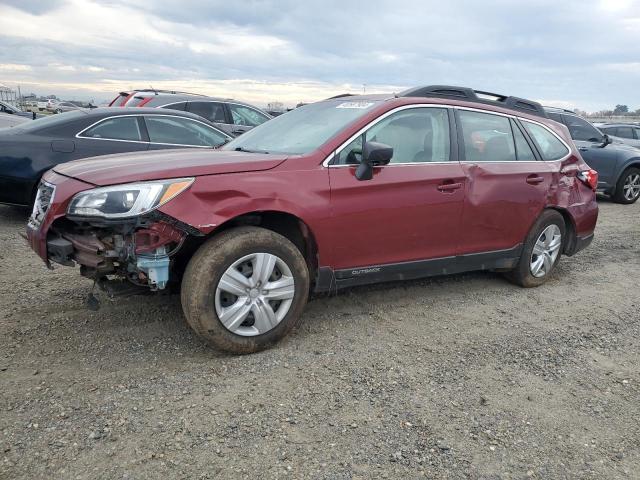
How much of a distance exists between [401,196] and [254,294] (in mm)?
1303

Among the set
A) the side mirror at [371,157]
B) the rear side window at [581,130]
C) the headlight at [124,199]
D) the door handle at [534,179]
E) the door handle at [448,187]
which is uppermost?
the rear side window at [581,130]

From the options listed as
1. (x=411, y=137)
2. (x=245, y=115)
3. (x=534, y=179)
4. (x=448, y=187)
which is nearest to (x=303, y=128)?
(x=411, y=137)

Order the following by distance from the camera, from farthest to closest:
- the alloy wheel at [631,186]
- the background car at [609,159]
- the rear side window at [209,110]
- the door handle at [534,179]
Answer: the alloy wheel at [631,186]
the background car at [609,159]
the rear side window at [209,110]
the door handle at [534,179]

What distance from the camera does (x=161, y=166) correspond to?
3.15m

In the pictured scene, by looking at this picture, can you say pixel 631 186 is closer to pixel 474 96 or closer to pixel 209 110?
pixel 474 96

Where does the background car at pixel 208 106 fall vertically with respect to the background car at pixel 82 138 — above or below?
above

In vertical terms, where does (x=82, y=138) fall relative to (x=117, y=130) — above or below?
below

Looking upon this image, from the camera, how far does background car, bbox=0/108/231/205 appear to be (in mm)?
5965

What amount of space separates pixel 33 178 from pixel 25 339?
3.22 metres

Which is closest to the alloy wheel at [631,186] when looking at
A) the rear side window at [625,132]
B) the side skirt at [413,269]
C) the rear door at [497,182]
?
the rear side window at [625,132]

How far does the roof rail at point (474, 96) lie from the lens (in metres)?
4.29

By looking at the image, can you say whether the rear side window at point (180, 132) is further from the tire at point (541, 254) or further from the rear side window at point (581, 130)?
the rear side window at point (581, 130)

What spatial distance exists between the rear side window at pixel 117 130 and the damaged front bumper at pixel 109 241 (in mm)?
3554

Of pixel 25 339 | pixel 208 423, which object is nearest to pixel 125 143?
pixel 25 339
